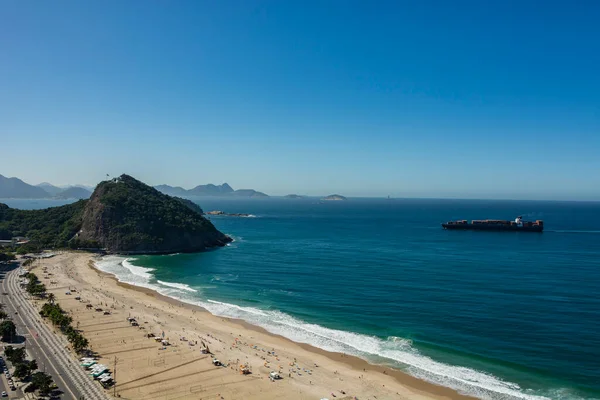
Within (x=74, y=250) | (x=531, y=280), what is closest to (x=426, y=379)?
(x=531, y=280)

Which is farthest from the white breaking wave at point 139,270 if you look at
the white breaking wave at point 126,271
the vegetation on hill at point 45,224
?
the vegetation on hill at point 45,224

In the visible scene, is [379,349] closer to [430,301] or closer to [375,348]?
[375,348]

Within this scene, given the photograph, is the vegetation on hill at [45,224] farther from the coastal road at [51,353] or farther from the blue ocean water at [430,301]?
the coastal road at [51,353]

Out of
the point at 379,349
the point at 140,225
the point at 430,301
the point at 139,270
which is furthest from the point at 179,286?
the point at 140,225

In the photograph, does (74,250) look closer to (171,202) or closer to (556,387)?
(171,202)

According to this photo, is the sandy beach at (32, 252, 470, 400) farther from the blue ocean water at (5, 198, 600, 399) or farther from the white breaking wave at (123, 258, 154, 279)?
the white breaking wave at (123, 258, 154, 279)

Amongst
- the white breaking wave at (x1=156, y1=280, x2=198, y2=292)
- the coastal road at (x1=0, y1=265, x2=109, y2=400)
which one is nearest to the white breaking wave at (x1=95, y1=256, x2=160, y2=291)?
the white breaking wave at (x1=156, y1=280, x2=198, y2=292)
